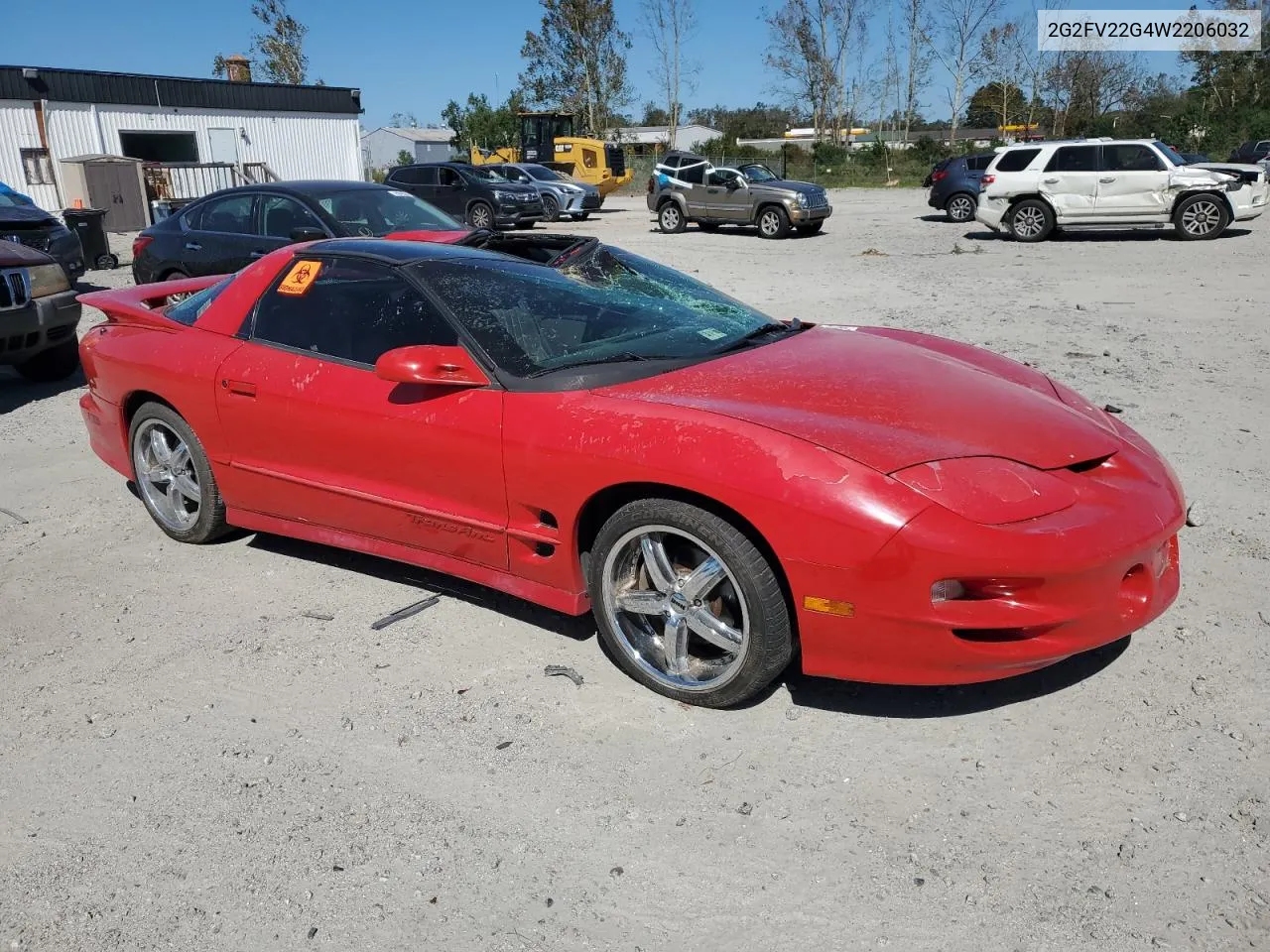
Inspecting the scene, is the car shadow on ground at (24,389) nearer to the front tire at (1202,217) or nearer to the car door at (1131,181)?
the car door at (1131,181)

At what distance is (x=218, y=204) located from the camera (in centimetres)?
966

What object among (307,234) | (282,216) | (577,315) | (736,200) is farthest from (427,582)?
(736,200)

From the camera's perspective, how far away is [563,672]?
349 centimetres

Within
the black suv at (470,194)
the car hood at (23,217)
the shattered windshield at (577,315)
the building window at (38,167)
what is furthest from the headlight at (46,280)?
the building window at (38,167)

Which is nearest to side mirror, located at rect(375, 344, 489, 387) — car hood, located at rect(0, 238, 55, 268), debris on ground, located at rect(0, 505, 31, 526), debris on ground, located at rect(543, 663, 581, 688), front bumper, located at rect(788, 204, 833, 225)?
debris on ground, located at rect(543, 663, 581, 688)

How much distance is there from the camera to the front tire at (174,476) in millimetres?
4488

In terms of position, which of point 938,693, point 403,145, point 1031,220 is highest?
point 403,145

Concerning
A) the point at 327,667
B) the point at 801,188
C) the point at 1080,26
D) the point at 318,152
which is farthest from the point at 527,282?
the point at 1080,26

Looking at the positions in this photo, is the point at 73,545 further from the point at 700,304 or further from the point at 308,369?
the point at 700,304

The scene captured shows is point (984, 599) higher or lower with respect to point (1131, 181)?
lower

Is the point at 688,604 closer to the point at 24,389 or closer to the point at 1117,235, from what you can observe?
the point at 24,389

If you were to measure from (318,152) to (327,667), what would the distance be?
38.9 metres

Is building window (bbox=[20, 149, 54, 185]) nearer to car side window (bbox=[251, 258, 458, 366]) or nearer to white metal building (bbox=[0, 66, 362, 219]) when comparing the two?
white metal building (bbox=[0, 66, 362, 219])

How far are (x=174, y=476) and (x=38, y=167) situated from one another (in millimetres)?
31610
